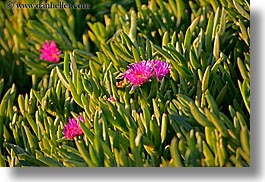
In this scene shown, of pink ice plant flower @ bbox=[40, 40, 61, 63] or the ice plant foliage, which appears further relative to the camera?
pink ice plant flower @ bbox=[40, 40, 61, 63]

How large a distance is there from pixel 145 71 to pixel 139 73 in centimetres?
1

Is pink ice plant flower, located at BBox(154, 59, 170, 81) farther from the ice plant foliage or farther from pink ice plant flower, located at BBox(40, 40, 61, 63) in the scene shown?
pink ice plant flower, located at BBox(40, 40, 61, 63)

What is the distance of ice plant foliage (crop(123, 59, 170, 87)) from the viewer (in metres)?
1.22

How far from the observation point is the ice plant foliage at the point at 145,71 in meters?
1.22

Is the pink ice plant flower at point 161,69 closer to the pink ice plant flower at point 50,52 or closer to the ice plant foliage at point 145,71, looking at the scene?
the ice plant foliage at point 145,71

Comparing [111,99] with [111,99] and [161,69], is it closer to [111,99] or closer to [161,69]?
[111,99]

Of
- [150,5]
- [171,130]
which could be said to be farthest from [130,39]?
[171,130]

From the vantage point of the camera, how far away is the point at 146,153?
119 cm

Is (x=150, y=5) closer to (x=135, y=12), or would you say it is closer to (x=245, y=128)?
(x=135, y=12)

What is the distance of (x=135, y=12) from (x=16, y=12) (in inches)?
11.0

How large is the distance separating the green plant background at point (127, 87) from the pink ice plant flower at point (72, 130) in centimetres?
1

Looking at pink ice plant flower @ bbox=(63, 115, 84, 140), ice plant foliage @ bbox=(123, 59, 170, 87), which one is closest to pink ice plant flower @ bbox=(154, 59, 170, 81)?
ice plant foliage @ bbox=(123, 59, 170, 87)

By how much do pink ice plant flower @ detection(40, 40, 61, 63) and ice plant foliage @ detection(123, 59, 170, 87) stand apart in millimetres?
223

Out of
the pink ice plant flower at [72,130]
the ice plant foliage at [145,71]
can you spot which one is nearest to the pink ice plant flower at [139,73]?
the ice plant foliage at [145,71]
